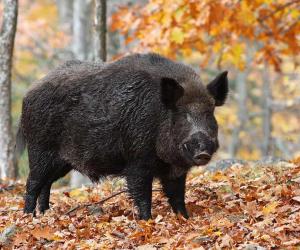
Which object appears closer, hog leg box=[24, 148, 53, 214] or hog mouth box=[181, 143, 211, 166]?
hog mouth box=[181, 143, 211, 166]

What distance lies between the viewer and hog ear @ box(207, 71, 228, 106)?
763cm

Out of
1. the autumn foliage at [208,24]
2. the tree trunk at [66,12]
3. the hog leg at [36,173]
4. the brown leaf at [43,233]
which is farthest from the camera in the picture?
the tree trunk at [66,12]

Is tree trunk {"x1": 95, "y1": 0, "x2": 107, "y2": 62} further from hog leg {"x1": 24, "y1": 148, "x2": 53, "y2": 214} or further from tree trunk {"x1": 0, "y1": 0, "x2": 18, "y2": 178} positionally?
hog leg {"x1": 24, "y1": 148, "x2": 53, "y2": 214}

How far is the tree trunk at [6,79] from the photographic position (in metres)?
11.6

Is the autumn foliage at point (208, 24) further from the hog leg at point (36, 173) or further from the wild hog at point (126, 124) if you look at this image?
the hog leg at point (36, 173)

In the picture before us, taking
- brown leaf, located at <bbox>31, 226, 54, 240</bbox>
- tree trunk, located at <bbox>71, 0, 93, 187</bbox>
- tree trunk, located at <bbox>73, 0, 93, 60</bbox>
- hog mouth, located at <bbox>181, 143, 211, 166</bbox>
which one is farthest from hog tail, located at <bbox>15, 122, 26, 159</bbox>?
tree trunk, located at <bbox>73, 0, 93, 60</bbox>

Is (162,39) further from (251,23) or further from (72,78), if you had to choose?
(72,78)

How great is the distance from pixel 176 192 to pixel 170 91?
1.28m

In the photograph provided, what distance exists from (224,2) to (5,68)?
4.27 metres

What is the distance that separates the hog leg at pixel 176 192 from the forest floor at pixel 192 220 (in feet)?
0.56

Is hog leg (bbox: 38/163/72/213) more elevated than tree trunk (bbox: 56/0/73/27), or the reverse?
tree trunk (bbox: 56/0/73/27)

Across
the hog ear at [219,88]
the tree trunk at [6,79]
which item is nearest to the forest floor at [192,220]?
the hog ear at [219,88]

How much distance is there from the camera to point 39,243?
264 inches

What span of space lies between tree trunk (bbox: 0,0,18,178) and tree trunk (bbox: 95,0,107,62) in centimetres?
147
